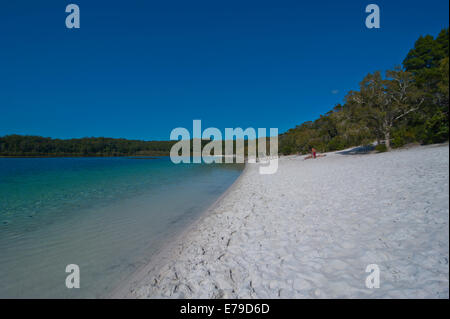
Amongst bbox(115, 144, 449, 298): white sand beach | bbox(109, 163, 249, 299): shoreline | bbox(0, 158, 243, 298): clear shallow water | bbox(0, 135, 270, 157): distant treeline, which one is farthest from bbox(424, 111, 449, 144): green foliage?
bbox(0, 135, 270, 157): distant treeline

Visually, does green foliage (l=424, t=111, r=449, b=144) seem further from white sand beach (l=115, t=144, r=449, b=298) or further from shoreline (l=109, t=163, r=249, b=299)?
shoreline (l=109, t=163, r=249, b=299)

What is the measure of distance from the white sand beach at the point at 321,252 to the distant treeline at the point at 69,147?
167 m

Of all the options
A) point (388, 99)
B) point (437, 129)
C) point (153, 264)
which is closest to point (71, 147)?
point (153, 264)

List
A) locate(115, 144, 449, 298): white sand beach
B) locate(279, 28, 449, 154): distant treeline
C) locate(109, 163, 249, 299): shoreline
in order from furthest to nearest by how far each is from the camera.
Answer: locate(279, 28, 449, 154): distant treeline
locate(109, 163, 249, 299): shoreline
locate(115, 144, 449, 298): white sand beach

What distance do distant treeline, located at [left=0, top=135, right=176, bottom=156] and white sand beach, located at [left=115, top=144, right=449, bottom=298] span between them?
548ft

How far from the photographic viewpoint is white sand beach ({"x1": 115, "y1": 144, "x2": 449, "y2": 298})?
8.75 feet

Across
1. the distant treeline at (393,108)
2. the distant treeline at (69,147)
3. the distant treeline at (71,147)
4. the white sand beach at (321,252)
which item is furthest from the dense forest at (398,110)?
the distant treeline at (69,147)

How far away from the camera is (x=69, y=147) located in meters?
136

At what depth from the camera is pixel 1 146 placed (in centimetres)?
11338

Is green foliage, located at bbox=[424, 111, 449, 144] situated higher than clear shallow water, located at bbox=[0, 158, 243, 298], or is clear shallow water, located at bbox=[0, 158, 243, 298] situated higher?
green foliage, located at bbox=[424, 111, 449, 144]

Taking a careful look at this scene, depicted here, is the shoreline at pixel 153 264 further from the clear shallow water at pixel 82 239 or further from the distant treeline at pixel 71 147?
the distant treeline at pixel 71 147

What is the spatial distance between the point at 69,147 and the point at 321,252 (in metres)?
177
